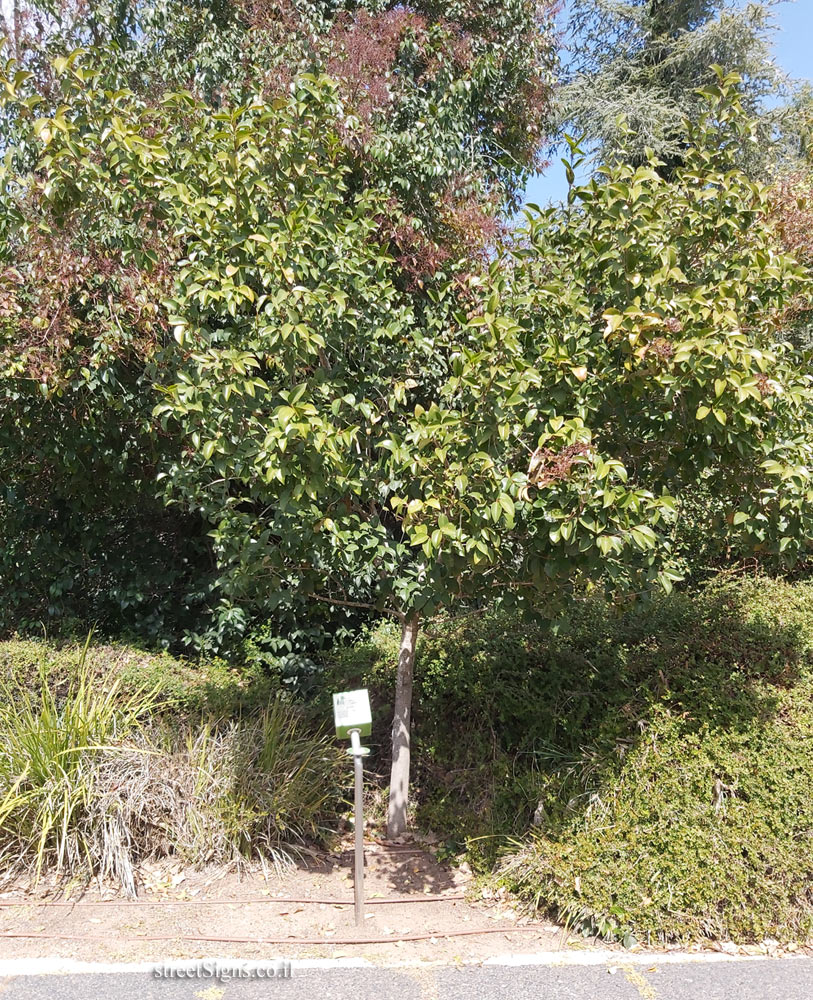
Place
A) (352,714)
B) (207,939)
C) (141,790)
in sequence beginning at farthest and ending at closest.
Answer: (141,790)
(352,714)
(207,939)

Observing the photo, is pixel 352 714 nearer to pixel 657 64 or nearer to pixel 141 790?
pixel 141 790

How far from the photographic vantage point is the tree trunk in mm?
4637

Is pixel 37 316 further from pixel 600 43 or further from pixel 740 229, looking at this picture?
pixel 600 43

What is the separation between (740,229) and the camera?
3.76m

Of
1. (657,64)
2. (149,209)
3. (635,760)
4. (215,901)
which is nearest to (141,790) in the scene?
(215,901)

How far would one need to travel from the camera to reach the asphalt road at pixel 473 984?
327 cm

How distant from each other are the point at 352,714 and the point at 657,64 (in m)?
12.9

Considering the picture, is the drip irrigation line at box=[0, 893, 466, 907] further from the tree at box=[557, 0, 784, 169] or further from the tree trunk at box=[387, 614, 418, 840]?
the tree at box=[557, 0, 784, 169]

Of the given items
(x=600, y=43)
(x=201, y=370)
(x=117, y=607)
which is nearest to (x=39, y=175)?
(x=117, y=607)

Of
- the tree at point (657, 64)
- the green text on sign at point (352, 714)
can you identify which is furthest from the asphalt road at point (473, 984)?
the tree at point (657, 64)

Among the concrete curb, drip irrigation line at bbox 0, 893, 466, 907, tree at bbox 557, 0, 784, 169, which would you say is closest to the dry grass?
drip irrigation line at bbox 0, 893, 466, 907

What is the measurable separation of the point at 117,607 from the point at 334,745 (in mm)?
2980

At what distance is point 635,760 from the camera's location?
4.07m

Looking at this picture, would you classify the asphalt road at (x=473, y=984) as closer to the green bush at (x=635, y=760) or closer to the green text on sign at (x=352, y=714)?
the green bush at (x=635, y=760)
